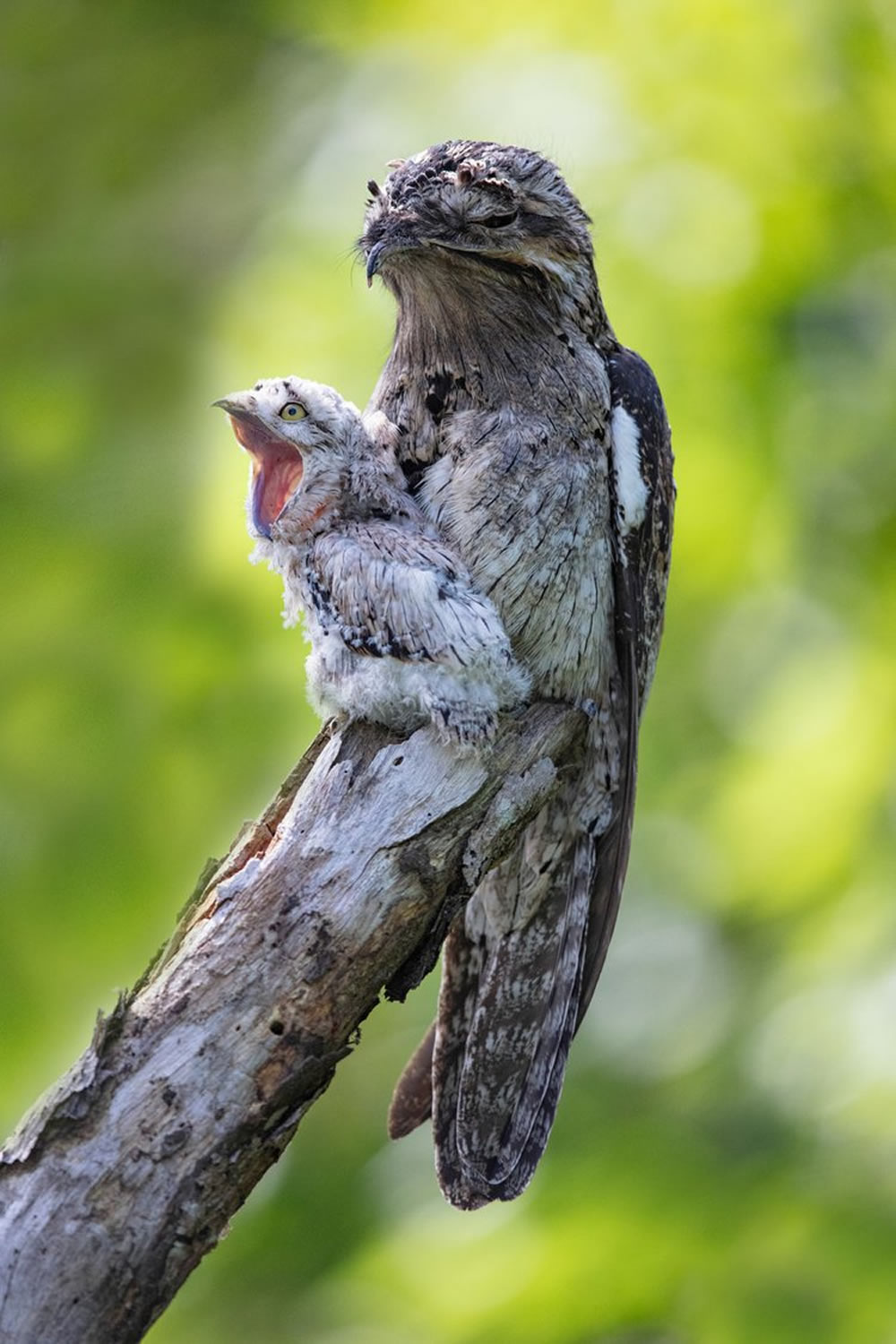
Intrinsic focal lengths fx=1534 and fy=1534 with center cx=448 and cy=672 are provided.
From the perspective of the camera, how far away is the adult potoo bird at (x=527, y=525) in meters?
3.25

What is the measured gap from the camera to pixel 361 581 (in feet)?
10.0

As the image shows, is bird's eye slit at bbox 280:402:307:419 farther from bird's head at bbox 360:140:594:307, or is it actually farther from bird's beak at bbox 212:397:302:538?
bird's head at bbox 360:140:594:307

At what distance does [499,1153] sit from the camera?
11.7 ft

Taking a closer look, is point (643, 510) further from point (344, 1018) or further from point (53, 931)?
point (53, 931)

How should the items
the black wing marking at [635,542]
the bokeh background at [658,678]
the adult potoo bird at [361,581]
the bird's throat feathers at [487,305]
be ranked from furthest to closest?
1. the bokeh background at [658,678]
2. the black wing marking at [635,542]
3. the bird's throat feathers at [487,305]
4. the adult potoo bird at [361,581]

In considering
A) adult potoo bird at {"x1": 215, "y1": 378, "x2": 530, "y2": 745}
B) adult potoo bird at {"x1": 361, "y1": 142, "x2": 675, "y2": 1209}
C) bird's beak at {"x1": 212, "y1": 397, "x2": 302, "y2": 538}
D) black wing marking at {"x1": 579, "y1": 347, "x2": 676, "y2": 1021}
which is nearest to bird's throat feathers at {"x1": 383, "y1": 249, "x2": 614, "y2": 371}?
adult potoo bird at {"x1": 361, "y1": 142, "x2": 675, "y2": 1209}

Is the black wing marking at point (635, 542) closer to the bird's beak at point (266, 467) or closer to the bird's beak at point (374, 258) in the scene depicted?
the bird's beak at point (374, 258)

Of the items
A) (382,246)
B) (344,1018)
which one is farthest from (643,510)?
(344,1018)

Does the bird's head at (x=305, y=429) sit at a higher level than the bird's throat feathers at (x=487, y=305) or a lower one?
lower

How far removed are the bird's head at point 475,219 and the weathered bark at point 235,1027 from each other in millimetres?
1029

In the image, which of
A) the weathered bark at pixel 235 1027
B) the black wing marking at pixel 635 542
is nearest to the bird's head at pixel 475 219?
the black wing marking at pixel 635 542

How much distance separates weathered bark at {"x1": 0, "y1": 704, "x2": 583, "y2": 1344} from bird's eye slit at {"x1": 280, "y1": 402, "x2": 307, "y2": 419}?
0.64 m

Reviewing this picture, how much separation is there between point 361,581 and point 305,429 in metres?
0.33

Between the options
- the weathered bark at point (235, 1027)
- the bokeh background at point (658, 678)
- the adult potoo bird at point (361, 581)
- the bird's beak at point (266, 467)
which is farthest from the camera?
the bokeh background at point (658, 678)
